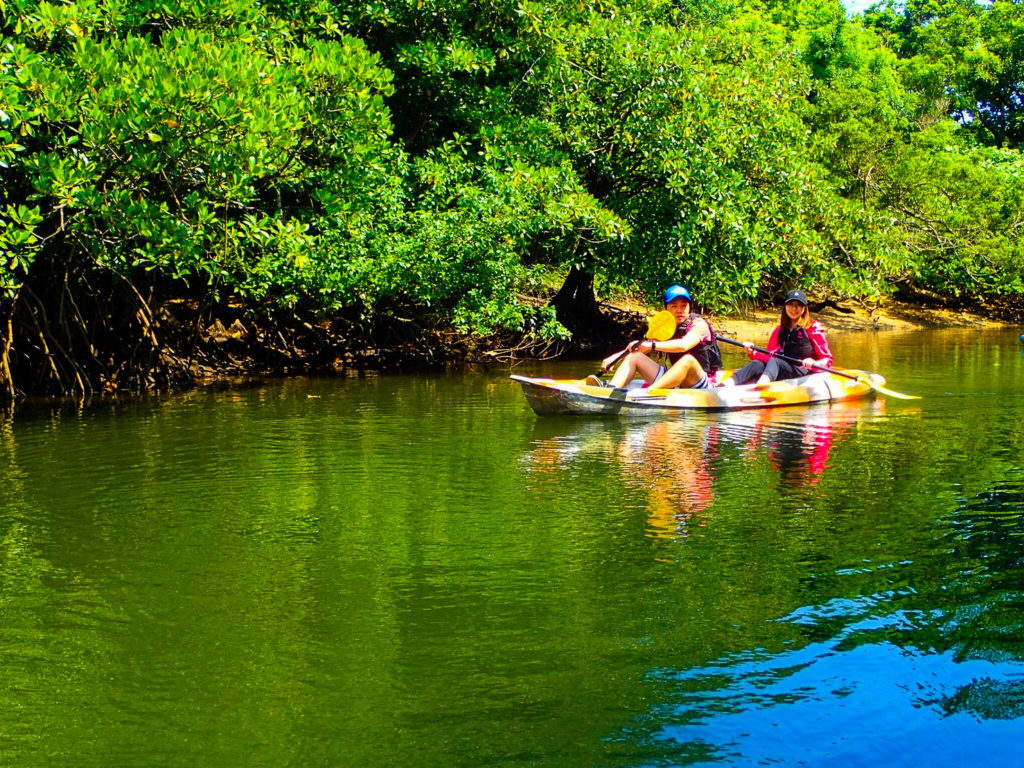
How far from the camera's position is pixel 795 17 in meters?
34.4

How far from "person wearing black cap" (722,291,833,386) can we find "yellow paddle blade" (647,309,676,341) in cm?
113

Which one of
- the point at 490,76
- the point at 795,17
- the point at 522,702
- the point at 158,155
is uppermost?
the point at 795,17

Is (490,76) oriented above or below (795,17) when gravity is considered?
below

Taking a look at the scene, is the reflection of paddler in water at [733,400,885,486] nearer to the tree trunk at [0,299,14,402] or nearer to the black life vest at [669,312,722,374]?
the black life vest at [669,312,722,374]

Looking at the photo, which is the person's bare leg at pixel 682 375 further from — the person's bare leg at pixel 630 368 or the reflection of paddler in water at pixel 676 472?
the reflection of paddler in water at pixel 676 472

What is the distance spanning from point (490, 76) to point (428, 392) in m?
5.06

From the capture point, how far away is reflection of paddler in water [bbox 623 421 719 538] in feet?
22.8

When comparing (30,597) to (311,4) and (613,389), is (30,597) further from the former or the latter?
(311,4)

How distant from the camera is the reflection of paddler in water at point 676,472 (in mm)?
6945

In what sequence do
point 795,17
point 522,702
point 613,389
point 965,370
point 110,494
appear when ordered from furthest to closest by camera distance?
point 795,17 → point 965,370 → point 613,389 → point 110,494 → point 522,702

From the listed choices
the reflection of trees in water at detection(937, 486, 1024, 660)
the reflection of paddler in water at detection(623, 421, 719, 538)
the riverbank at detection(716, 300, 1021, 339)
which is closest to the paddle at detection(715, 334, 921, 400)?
the reflection of paddler in water at detection(623, 421, 719, 538)

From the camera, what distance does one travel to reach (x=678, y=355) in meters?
11.9

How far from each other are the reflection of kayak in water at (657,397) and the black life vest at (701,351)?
0.47 meters

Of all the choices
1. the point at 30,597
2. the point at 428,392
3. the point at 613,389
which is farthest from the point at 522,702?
the point at 428,392
